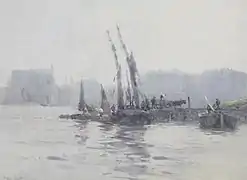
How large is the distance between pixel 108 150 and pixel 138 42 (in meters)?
0.37

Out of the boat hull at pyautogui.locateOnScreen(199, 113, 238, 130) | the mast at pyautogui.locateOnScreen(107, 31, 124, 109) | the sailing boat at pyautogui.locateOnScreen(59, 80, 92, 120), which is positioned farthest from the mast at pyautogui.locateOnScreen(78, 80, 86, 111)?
the boat hull at pyautogui.locateOnScreen(199, 113, 238, 130)

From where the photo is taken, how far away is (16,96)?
4.29ft

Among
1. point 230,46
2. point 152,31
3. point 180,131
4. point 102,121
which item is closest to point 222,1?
point 230,46

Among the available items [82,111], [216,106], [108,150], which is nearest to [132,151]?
[108,150]

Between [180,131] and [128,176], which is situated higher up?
[180,131]

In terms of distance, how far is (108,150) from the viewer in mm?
1289

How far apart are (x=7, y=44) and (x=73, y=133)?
0.36 metres

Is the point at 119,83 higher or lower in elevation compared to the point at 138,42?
lower

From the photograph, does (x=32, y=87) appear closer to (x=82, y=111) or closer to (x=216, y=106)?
(x=82, y=111)

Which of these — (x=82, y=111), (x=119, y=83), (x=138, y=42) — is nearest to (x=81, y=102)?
(x=82, y=111)

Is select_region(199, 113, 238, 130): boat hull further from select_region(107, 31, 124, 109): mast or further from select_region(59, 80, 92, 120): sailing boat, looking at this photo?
select_region(59, 80, 92, 120): sailing boat

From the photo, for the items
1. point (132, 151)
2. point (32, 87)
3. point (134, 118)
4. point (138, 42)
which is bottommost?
point (132, 151)

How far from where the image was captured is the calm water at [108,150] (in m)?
1.24

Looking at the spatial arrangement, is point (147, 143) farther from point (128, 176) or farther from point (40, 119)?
point (40, 119)
